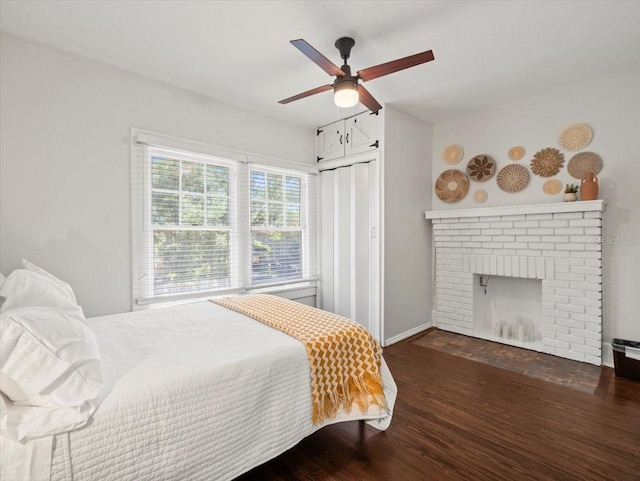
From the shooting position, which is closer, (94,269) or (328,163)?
(94,269)

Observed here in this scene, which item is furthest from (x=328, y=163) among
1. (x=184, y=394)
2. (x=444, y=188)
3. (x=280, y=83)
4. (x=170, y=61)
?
(x=184, y=394)

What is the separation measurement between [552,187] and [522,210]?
374 millimetres

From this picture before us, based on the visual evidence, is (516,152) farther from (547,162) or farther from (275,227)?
(275,227)

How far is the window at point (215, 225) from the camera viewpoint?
286 cm

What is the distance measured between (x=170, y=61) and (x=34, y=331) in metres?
2.32

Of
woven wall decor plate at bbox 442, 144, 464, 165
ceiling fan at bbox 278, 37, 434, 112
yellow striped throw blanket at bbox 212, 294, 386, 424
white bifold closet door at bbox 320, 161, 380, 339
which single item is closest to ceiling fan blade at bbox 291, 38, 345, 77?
ceiling fan at bbox 278, 37, 434, 112

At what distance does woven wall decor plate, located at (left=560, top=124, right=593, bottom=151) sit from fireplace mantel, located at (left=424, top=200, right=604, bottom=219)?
0.61 meters

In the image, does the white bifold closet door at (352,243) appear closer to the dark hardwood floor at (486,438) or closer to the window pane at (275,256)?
the window pane at (275,256)

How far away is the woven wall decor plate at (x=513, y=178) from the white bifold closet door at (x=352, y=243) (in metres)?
1.47

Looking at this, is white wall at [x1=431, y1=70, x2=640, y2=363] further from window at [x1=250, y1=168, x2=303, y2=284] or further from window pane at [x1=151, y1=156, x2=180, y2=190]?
window pane at [x1=151, y1=156, x2=180, y2=190]

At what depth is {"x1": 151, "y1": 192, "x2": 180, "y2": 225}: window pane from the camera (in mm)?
2898

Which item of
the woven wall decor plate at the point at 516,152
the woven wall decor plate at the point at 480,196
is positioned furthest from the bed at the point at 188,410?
the woven wall decor plate at the point at 516,152

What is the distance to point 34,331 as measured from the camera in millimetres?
1112

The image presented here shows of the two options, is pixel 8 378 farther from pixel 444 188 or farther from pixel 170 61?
pixel 444 188
